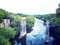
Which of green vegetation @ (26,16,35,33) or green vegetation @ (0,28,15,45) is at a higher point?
green vegetation @ (26,16,35,33)

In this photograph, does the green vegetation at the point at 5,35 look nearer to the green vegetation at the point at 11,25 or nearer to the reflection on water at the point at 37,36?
the green vegetation at the point at 11,25

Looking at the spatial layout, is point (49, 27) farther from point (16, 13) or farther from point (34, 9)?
point (16, 13)

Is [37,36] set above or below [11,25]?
below

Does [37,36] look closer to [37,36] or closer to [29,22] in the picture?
[37,36]

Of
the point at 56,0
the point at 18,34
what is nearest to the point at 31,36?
the point at 18,34

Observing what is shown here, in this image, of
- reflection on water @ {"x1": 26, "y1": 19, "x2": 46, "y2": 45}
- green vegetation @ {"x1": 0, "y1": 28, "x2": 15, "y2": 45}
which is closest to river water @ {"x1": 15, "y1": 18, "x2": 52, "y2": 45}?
reflection on water @ {"x1": 26, "y1": 19, "x2": 46, "y2": 45}

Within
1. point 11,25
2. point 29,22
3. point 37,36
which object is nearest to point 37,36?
point 37,36

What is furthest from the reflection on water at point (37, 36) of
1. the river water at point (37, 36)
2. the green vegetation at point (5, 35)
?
the green vegetation at point (5, 35)

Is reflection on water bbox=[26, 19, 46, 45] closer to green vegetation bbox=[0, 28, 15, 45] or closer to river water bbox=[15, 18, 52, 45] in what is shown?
river water bbox=[15, 18, 52, 45]

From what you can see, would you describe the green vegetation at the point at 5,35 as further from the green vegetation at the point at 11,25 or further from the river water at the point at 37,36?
the river water at the point at 37,36

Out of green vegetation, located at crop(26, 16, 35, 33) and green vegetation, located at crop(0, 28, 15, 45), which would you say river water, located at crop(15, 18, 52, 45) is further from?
green vegetation, located at crop(0, 28, 15, 45)

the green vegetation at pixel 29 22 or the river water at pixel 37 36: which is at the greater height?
the green vegetation at pixel 29 22
